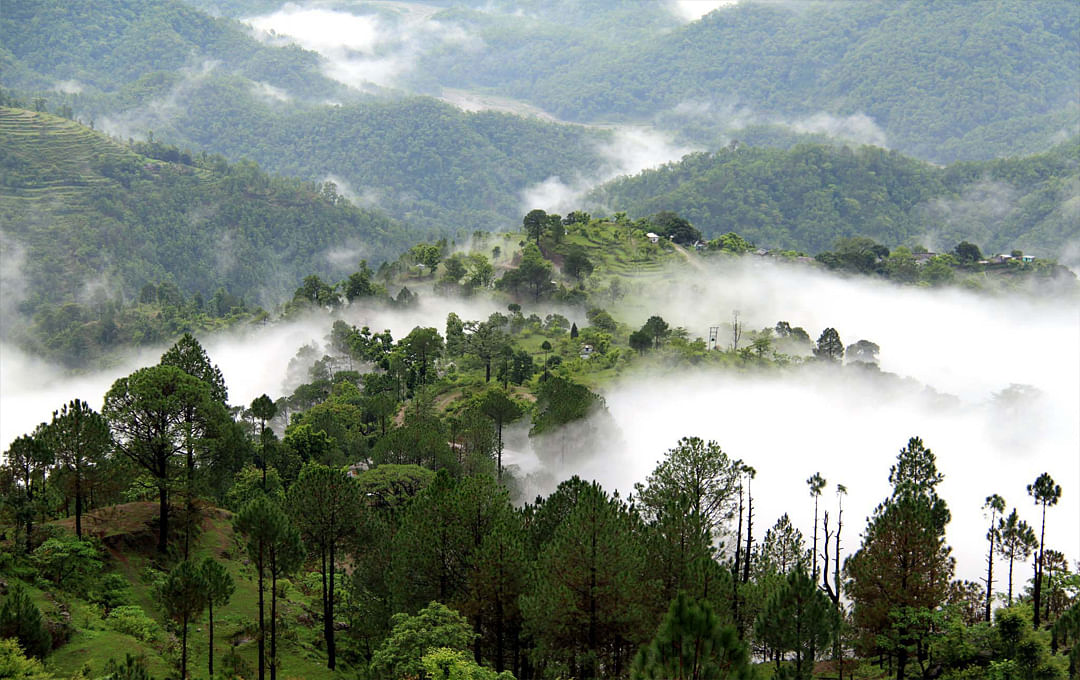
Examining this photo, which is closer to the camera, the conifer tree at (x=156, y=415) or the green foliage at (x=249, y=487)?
the conifer tree at (x=156, y=415)

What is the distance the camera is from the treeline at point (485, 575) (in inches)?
1649

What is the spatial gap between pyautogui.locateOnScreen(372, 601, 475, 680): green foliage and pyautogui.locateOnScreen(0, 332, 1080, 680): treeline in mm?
94

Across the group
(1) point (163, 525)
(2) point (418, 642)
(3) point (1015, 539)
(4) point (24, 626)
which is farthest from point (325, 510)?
(3) point (1015, 539)

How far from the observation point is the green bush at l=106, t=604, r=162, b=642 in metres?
44.7

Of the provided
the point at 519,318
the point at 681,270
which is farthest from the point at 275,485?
the point at 681,270

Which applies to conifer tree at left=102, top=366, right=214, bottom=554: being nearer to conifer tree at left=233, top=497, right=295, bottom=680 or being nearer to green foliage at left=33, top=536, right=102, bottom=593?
green foliage at left=33, top=536, right=102, bottom=593

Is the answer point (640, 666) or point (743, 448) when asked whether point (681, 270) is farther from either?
point (640, 666)

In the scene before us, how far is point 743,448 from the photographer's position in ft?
391

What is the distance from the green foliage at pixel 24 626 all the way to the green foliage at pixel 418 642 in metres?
13.1

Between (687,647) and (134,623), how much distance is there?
1090 inches

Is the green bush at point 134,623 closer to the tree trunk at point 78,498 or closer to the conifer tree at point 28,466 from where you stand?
the conifer tree at point 28,466

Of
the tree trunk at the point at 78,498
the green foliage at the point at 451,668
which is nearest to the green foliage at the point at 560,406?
the tree trunk at the point at 78,498

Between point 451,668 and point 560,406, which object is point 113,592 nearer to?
point 451,668

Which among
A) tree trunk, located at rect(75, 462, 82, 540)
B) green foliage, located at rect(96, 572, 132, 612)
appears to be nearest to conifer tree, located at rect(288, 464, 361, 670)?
green foliage, located at rect(96, 572, 132, 612)
